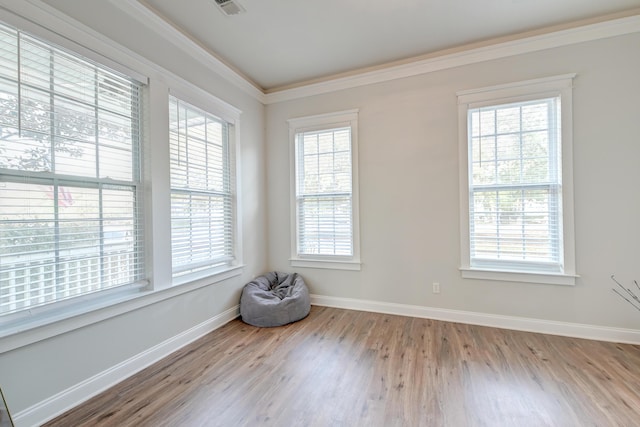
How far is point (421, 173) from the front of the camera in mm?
3207

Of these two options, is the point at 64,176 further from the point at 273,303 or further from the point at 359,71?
the point at 359,71

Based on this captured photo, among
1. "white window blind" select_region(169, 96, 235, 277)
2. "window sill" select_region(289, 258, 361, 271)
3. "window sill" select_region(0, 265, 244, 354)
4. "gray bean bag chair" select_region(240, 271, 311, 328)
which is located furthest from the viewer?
"window sill" select_region(289, 258, 361, 271)

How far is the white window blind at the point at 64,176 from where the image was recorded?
160 cm

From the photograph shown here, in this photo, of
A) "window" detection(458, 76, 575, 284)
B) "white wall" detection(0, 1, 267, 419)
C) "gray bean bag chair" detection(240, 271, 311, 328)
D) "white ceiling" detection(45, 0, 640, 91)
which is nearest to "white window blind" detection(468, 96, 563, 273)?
"window" detection(458, 76, 575, 284)

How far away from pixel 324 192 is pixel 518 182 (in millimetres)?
2144

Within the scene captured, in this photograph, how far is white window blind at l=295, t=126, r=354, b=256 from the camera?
3568mm

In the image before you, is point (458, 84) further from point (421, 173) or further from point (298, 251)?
point (298, 251)

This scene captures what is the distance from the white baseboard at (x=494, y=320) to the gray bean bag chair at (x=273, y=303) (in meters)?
0.44

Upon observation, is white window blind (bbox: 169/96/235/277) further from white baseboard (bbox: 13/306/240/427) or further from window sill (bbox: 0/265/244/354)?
white baseboard (bbox: 13/306/240/427)

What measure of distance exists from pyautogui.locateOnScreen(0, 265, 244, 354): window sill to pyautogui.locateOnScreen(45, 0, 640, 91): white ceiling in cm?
196

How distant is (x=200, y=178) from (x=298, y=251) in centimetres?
158

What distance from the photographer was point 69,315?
5.84 feet

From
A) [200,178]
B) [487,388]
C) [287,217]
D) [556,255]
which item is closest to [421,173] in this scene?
[556,255]

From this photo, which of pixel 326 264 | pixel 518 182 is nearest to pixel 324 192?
pixel 326 264
